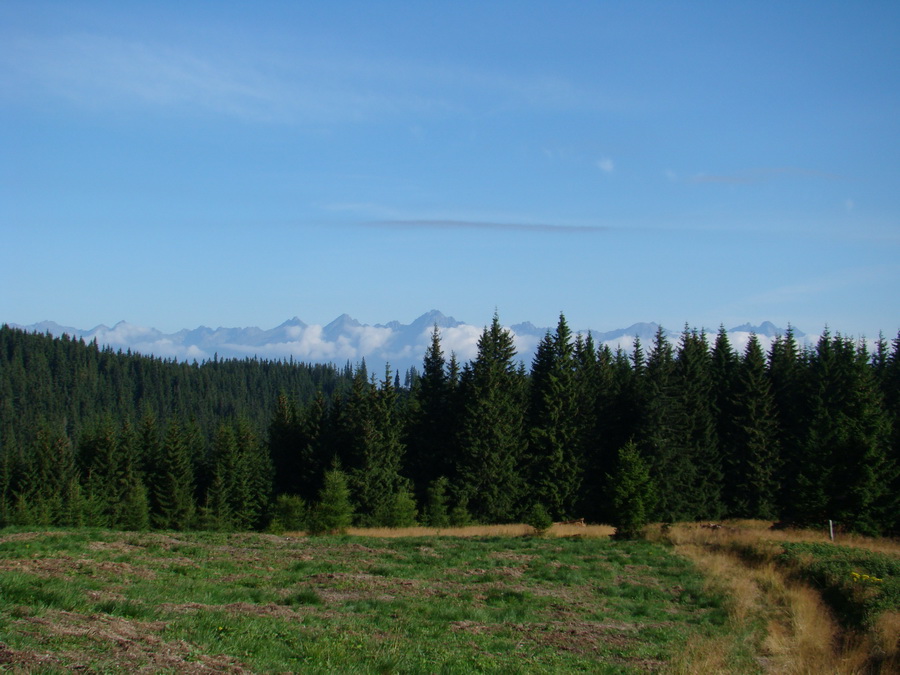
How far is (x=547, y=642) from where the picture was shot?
14.3m

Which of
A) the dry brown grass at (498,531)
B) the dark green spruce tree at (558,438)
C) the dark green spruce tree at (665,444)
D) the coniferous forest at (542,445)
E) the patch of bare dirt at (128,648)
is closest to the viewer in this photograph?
the patch of bare dirt at (128,648)

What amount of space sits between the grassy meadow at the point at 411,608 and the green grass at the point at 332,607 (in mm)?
59

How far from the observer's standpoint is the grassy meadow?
33.4ft

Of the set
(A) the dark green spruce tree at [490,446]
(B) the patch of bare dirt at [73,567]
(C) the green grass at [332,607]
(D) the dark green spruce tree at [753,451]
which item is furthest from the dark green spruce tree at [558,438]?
(B) the patch of bare dirt at [73,567]

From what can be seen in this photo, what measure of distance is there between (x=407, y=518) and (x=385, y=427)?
1359cm

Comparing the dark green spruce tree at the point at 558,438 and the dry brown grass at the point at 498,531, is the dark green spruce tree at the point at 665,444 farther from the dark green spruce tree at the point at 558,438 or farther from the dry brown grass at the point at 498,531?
the dry brown grass at the point at 498,531

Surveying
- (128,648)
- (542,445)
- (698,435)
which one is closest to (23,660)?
(128,648)

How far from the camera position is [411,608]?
635 inches

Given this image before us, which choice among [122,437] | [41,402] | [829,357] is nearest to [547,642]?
[829,357]

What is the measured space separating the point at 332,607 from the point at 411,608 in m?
1.86

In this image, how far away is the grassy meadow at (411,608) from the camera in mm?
10172

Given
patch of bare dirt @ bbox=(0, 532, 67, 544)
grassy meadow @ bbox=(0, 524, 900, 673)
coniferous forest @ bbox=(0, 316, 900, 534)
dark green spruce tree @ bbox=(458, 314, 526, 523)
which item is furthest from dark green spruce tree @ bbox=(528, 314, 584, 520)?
patch of bare dirt @ bbox=(0, 532, 67, 544)

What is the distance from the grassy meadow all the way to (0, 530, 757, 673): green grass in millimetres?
59

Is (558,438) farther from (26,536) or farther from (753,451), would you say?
(26,536)
